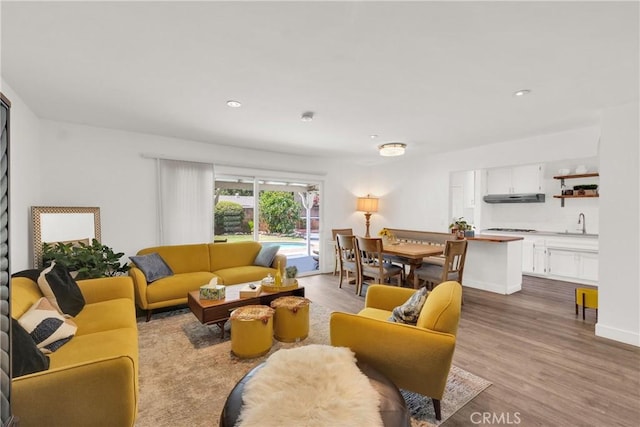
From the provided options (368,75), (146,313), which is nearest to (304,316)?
(146,313)

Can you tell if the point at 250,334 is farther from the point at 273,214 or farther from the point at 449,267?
the point at 273,214

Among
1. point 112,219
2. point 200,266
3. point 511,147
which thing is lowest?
point 200,266

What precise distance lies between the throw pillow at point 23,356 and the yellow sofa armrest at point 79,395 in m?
0.21

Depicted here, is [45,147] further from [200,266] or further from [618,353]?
[618,353]

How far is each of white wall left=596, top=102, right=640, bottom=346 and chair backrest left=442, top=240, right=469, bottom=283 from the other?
4.33 ft

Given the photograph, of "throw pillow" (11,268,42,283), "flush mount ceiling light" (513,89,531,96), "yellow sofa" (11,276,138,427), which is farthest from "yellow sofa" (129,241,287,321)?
"flush mount ceiling light" (513,89,531,96)

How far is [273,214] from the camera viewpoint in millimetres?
5277

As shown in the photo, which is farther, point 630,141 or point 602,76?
point 630,141

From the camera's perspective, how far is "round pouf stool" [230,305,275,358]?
7.87ft

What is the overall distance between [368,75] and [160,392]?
2825mm

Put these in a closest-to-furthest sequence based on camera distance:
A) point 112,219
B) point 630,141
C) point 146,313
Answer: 1. point 630,141
2. point 146,313
3. point 112,219

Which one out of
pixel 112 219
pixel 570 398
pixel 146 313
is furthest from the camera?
pixel 112 219

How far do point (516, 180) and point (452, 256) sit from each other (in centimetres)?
389

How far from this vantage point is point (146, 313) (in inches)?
130
